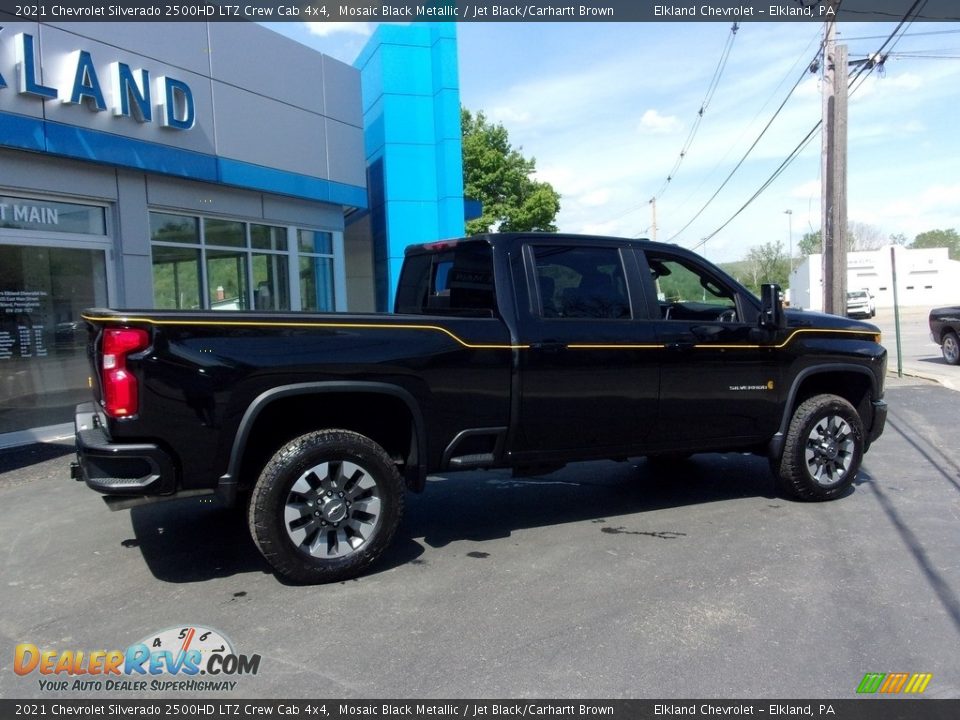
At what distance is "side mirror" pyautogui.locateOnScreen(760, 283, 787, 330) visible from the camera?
5535 millimetres

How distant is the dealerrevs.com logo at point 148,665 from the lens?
130 inches

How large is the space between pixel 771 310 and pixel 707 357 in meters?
0.66

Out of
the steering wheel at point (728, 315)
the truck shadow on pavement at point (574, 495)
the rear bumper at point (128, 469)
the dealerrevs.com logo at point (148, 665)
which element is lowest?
the dealerrevs.com logo at point (148, 665)

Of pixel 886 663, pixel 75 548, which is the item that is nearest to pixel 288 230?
pixel 75 548

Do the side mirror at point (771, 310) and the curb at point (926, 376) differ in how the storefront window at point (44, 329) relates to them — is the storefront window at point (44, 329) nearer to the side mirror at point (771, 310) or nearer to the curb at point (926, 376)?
the side mirror at point (771, 310)

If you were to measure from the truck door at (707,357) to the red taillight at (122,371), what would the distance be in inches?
130

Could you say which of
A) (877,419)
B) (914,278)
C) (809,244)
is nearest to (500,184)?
(877,419)

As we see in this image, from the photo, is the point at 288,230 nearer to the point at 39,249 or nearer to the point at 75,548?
the point at 39,249

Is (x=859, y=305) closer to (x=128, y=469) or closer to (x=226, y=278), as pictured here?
(x=226, y=278)

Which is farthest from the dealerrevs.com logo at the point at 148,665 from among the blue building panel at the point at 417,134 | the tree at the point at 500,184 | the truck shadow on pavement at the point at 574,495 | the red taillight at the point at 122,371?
the tree at the point at 500,184

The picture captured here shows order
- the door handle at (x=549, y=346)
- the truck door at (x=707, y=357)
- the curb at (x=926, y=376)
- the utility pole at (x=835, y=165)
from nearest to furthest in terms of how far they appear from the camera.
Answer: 1. the door handle at (x=549, y=346)
2. the truck door at (x=707, y=357)
3. the curb at (x=926, y=376)
4. the utility pole at (x=835, y=165)

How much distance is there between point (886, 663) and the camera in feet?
11.1

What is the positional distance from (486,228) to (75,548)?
3247 centimetres
